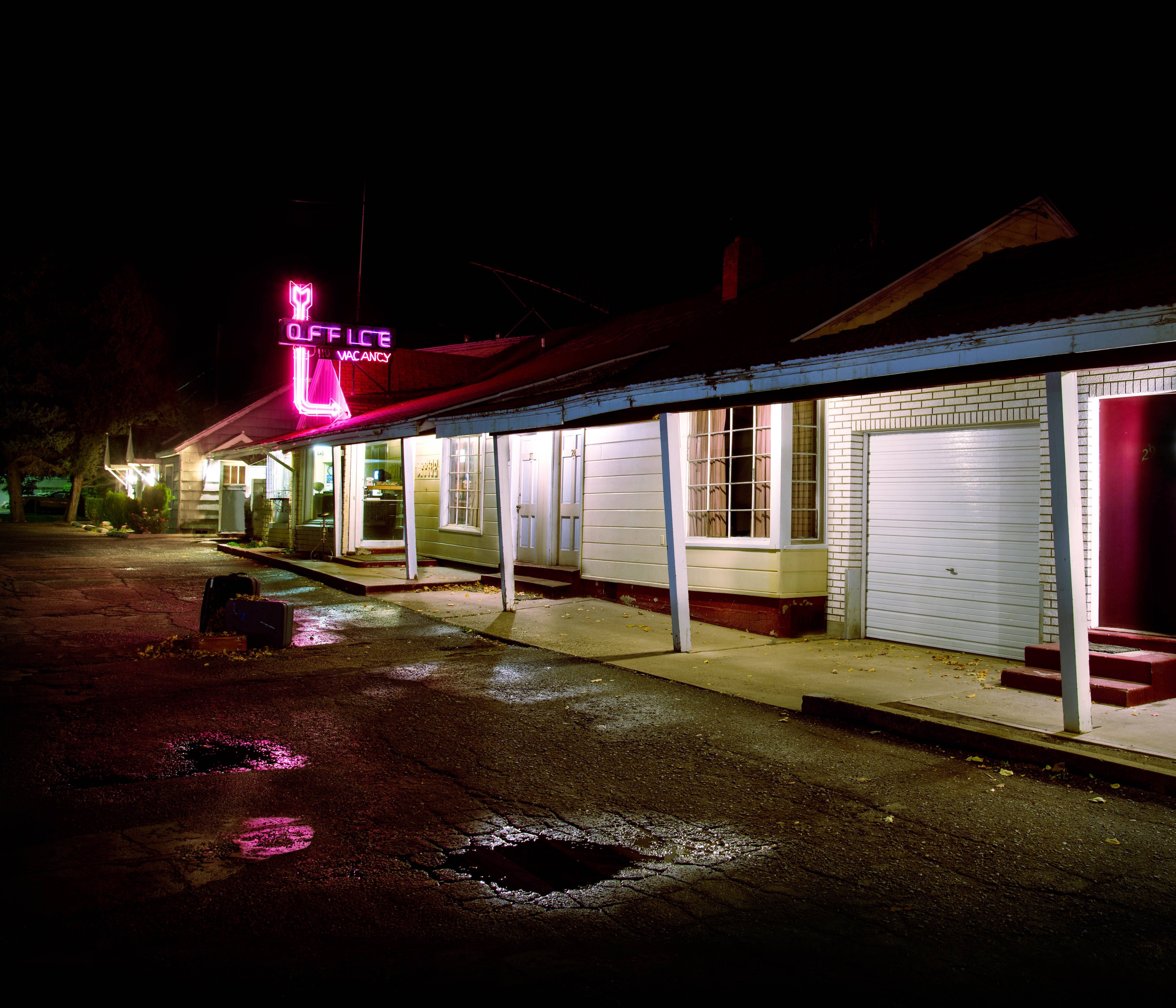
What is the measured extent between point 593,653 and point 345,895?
5.33m

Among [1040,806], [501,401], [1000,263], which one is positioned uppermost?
[1000,263]

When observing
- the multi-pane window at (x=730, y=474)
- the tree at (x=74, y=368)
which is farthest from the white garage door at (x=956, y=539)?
the tree at (x=74, y=368)

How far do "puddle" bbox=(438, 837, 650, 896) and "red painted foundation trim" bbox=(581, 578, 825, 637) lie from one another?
242 inches

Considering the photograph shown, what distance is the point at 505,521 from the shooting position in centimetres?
1117

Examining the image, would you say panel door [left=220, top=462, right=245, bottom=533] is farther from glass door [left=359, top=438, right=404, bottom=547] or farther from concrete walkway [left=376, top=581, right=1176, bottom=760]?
concrete walkway [left=376, top=581, right=1176, bottom=760]

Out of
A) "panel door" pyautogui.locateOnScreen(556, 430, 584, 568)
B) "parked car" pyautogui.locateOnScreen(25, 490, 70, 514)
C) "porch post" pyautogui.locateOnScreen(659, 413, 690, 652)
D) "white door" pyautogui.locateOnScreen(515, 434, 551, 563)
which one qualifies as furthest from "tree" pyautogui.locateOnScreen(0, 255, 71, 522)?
"porch post" pyautogui.locateOnScreen(659, 413, 690, 652)

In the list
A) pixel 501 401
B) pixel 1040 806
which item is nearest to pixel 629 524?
pixel 501 401

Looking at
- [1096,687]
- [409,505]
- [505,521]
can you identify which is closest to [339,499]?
[409,505]

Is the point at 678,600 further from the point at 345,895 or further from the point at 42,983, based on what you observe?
the point at 42,983

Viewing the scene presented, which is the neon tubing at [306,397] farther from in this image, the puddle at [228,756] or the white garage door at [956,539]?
the puddle at [228,756]

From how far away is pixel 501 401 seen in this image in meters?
12.0

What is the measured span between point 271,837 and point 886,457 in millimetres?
7628

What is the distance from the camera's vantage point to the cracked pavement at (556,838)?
2.82 metres

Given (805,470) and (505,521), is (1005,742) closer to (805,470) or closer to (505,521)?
(805,470)
